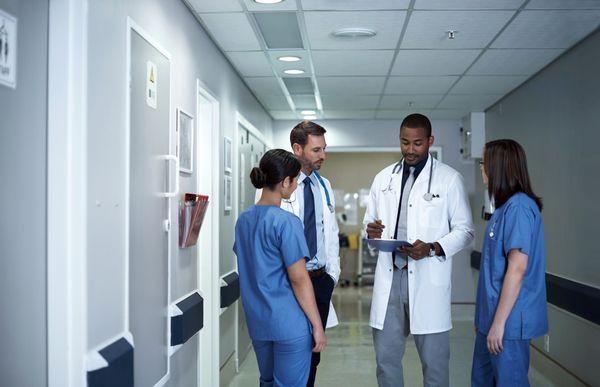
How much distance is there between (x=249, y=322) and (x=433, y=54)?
3030 mm

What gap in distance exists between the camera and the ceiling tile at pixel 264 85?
577 cm

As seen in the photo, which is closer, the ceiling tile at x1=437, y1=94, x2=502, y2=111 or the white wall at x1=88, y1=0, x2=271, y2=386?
the white wall at x1=88, y1=0, x2=271, y2=386

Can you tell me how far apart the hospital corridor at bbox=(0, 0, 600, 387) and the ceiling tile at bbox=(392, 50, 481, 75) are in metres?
0.04

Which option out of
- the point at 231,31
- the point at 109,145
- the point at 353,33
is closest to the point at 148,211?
the point at 109,145

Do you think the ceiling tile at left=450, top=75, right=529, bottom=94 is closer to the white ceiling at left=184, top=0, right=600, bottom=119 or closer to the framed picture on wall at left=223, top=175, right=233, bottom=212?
the white ceiling at left=184, top=0, right=600, bottom=119

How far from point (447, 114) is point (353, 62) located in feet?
10.2

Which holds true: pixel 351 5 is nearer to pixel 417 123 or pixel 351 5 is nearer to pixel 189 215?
pixel 417 123

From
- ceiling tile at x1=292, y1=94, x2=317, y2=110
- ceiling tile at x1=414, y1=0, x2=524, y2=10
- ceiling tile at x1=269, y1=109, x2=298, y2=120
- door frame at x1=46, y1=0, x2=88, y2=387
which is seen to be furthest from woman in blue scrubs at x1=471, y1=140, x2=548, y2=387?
ceiling tile at x1=269, y1=109, x2=298, y2=120

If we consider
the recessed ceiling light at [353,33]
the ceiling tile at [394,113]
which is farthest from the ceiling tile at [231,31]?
the ceiling tile at [394,113]

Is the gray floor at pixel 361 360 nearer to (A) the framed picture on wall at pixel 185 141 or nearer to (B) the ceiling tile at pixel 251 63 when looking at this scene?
(A) the framed picture on wall at pixel 185 141

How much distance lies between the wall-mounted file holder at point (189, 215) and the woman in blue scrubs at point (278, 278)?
0.93 metres

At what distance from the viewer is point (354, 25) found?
4043 millimetres

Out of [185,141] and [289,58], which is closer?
[185,141]

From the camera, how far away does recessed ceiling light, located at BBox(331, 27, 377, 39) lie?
163 inches
